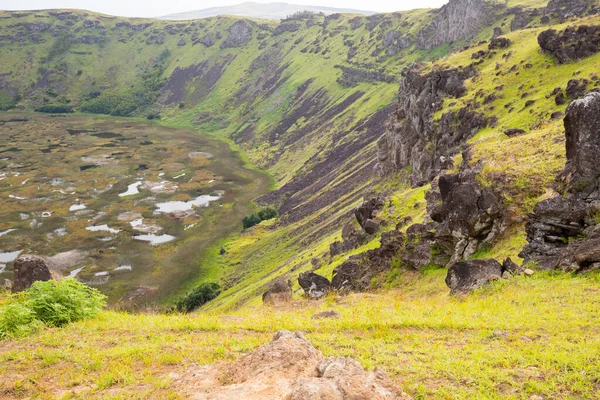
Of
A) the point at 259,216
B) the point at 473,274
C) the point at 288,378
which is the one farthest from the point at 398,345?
the point at 259,216

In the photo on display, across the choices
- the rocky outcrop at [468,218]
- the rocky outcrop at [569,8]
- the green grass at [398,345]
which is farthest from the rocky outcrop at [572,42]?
the green grass at [398,345]

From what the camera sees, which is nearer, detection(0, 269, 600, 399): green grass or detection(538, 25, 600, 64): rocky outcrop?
detection(0, 269, 600, 399): green grass

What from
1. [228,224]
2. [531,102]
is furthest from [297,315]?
[228,224]

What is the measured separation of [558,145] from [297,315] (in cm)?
2020

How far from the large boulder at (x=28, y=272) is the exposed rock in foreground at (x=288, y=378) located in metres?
18.2

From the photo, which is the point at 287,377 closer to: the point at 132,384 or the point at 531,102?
the point at 132,384

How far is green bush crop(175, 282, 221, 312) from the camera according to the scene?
6662cm

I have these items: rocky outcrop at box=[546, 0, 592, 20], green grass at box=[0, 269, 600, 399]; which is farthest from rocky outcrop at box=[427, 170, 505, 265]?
rocky outcrop at box=[546, 0, 592, 20]

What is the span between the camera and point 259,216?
344ft

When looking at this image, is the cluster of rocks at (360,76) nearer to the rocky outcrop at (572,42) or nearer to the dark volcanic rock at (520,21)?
the dark volcanic rock at (520,21)

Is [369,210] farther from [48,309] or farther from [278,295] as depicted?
[48,309]

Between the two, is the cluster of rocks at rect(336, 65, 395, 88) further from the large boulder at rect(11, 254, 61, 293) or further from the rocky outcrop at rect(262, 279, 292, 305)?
the large boulder at rect(11, 254, 61, 293)

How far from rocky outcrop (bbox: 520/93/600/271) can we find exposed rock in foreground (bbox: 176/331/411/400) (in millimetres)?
13330

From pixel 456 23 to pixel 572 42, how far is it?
334ft
